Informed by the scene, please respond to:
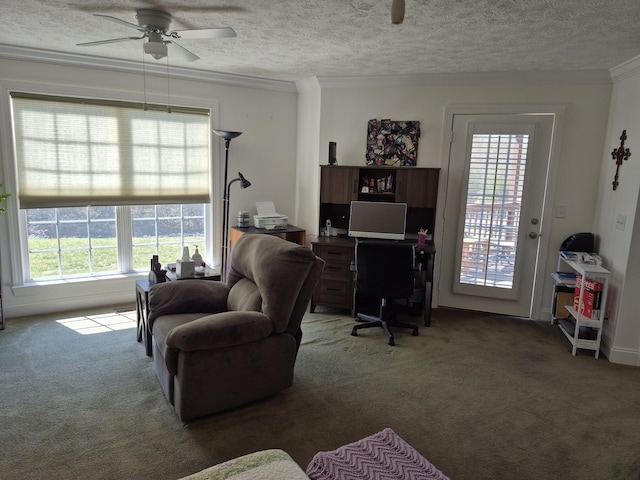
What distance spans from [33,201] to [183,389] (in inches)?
104

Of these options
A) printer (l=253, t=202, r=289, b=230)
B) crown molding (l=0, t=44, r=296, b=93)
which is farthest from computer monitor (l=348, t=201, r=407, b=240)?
crown molding (l=0, t=44, r=296, b=93)

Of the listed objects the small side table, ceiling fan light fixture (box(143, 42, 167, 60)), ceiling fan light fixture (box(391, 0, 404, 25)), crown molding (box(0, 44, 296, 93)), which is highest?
crown molding (box(0, 44, 296, 93))

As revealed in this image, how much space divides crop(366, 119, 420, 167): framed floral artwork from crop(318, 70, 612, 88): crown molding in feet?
1.27

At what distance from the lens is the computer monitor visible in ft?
14.2

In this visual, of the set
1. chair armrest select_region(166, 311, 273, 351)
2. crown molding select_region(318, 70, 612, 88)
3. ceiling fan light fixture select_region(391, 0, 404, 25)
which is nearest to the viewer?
ceiling fan light fixture select_region(391, 0, 404, 25)

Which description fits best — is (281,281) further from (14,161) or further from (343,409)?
(14,161)

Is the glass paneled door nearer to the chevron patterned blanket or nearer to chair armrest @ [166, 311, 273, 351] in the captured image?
chair armrest @ [166, 311, 273, 351]

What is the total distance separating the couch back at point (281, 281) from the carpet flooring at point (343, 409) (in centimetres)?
57

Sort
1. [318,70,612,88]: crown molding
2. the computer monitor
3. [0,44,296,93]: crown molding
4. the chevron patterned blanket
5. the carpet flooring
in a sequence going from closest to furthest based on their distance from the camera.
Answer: the chevron patterned blanket < the carpet flooring < [0,44,296,93]: crown molding < [318,70,612,88]: crown molding < the computer monitor

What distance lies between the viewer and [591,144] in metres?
4.05

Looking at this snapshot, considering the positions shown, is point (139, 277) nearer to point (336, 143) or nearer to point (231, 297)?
point (231, 297)

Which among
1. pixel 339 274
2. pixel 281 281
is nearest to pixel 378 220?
pixel 339 274

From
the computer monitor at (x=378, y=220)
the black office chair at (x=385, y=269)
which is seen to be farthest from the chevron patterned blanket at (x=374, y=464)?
the computer monitor at (x=378, y=220)

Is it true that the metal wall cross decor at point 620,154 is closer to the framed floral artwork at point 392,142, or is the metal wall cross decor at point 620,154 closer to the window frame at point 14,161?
the framed floral artwork at point 392,142
